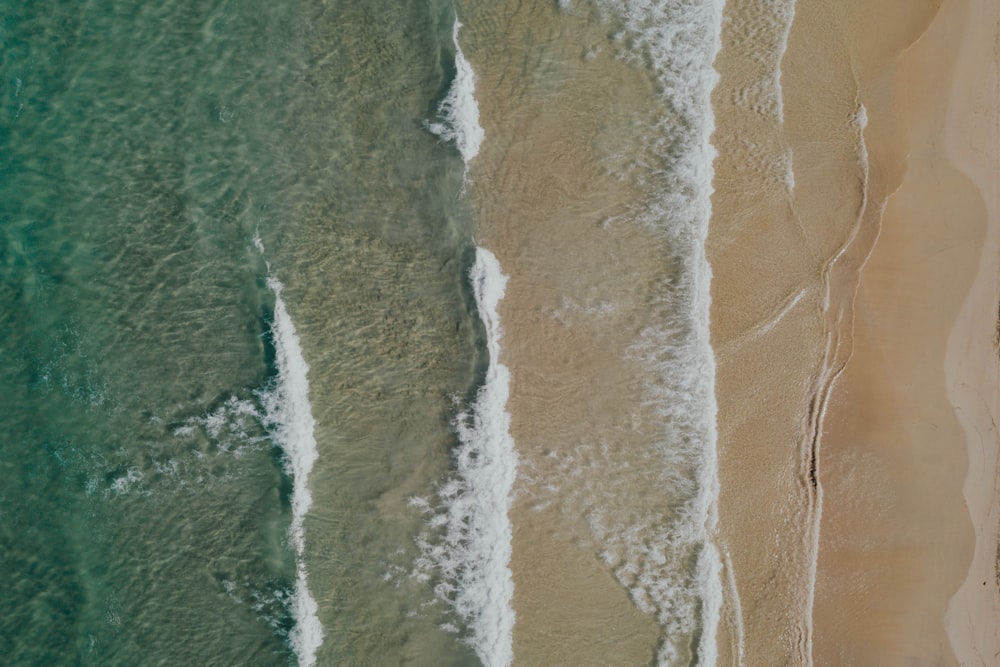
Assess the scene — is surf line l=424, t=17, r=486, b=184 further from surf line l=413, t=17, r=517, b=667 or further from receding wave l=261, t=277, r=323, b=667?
receding wave l=261, t=277, r=323, b=667

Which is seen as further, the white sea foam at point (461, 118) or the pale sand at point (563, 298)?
the white sea foam at point (461, 118)

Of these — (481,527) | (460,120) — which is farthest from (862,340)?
(460,120)

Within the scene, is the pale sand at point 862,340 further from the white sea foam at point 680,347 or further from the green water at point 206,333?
the green water at point 206,333

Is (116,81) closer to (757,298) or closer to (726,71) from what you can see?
(726,71)

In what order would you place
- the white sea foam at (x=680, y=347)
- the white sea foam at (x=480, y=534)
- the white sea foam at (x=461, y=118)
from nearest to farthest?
the white sea foam at (x=480, y=534) < the white sea foam at (x=680, y=347) < the white sea foam at (x=461, y=118)

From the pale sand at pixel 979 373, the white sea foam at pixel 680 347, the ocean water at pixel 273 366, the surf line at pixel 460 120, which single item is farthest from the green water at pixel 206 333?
the pale sand at pixel 979 373

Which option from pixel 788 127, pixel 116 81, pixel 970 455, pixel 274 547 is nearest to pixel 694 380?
pixel 788 127
